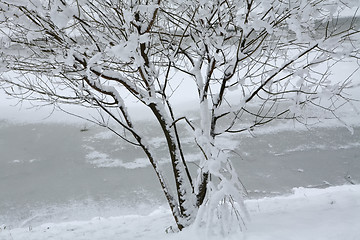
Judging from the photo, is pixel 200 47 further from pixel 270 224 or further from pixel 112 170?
pixel 112 170

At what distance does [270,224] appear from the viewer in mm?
3559

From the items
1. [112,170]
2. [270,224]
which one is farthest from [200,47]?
[112,170]

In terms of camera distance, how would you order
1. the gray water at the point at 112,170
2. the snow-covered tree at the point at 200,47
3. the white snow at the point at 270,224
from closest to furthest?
the snow-covered tree at the point at 200,47
the white snow at the point at 270,224
the gray water at the point at 112,170

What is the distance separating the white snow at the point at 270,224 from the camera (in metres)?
3.10

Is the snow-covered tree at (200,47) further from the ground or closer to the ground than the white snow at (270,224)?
further from the ground

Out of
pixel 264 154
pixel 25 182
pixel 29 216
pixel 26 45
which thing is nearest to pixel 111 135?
pixel 25 182

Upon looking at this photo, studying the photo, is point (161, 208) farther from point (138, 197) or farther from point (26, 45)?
point (26, 45)

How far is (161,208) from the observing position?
19.8 ft

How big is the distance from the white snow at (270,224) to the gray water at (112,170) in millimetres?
388

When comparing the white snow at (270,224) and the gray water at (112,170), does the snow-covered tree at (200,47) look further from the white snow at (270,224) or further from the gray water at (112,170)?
the gray water at (112,170)

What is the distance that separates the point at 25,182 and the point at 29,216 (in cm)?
129

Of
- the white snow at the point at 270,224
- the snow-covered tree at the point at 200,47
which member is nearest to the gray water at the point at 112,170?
the white snow at the point at 270,224

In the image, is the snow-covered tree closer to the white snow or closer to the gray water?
the white snow

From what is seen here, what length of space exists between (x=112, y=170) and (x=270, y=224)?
15.0ft
